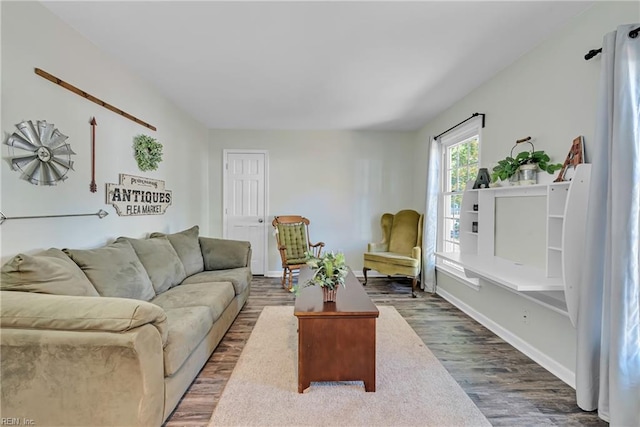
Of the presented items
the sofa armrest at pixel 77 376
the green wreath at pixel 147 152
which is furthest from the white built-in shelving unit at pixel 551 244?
the green wreath at pixel 147 152

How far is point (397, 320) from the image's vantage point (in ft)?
9.97

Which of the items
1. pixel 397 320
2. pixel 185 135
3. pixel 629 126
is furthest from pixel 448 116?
pixel 185 135

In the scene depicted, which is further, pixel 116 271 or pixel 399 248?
pixel 399 248

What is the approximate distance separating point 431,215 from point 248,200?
301 cm

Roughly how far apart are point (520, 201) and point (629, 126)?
107 cm

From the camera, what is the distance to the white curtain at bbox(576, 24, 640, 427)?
1.45 meters

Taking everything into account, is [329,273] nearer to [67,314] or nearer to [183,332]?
[183,332]

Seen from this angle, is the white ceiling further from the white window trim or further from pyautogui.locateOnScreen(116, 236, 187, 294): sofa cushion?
pyautogui.locateOnScreen(116, 236, 187, 294): sofa cushion

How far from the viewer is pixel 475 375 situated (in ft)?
A: 6.77

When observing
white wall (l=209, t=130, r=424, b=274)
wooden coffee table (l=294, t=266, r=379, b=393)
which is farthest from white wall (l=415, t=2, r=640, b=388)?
white wall (l=209, t=130, r=424, b=274)

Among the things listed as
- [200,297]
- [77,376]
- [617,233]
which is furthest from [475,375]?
[77,376]

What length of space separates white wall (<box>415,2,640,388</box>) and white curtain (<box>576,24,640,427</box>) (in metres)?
0.31

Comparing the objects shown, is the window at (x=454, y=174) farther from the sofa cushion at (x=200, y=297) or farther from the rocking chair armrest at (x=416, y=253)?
the sofa cushion at (x=200, y=297)

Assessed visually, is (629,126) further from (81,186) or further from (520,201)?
(81,186)
